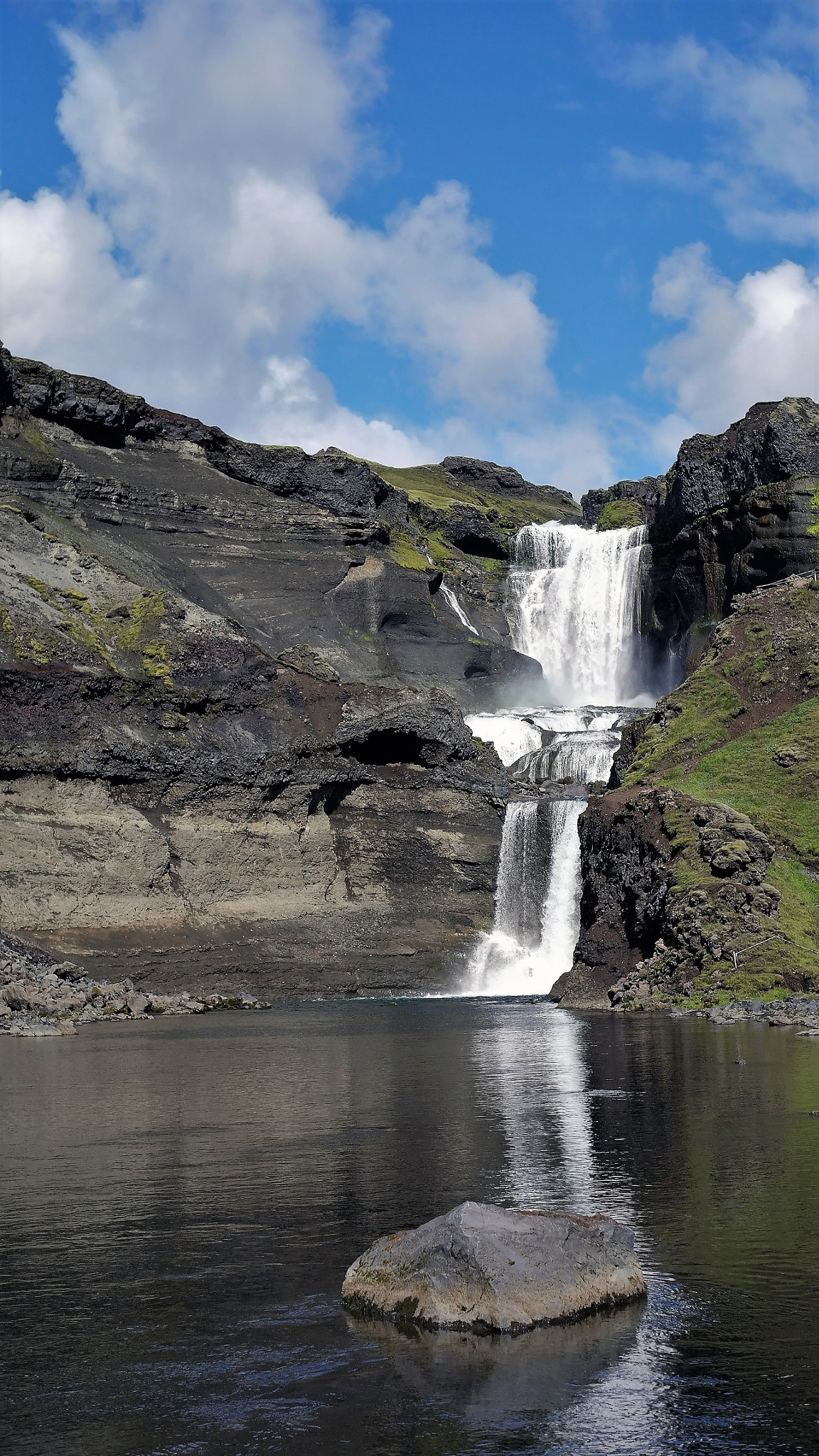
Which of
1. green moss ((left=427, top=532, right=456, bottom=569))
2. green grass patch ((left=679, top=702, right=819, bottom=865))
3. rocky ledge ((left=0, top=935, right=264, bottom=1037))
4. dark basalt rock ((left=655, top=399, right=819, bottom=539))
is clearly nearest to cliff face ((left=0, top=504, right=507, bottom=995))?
rocky ledge ((left=0, top=935, right=264, bottom=1037))

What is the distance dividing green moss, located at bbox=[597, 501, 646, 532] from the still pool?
377ft

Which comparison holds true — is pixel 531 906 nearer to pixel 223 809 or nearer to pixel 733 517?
pixel 223 809

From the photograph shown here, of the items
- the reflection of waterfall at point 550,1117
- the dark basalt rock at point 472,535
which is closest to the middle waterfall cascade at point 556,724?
the dark basalt rock at point 472,535

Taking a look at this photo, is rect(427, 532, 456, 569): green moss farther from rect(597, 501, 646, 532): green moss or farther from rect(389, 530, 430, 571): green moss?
rect(597, 501, 646, 532): green moss

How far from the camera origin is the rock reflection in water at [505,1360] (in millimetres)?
9602

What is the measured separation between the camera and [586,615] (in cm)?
11531

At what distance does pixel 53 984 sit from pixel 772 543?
202 feet

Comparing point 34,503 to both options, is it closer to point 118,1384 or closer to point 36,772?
point 36,772

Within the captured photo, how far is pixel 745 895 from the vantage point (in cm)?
4731

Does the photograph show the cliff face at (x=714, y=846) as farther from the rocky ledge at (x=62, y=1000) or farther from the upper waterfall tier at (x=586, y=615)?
the upper waterfall tier at (x=586, y=615)

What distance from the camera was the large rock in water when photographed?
11.0 metres

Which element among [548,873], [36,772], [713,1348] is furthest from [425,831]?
[713,1348]

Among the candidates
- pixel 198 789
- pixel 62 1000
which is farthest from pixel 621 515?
pixel 62 1000

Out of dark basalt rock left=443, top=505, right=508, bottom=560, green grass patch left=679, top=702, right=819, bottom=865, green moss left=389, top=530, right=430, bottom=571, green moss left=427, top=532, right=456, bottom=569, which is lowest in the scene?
green grass patch left=679, top=702, right=819, bottom=865
